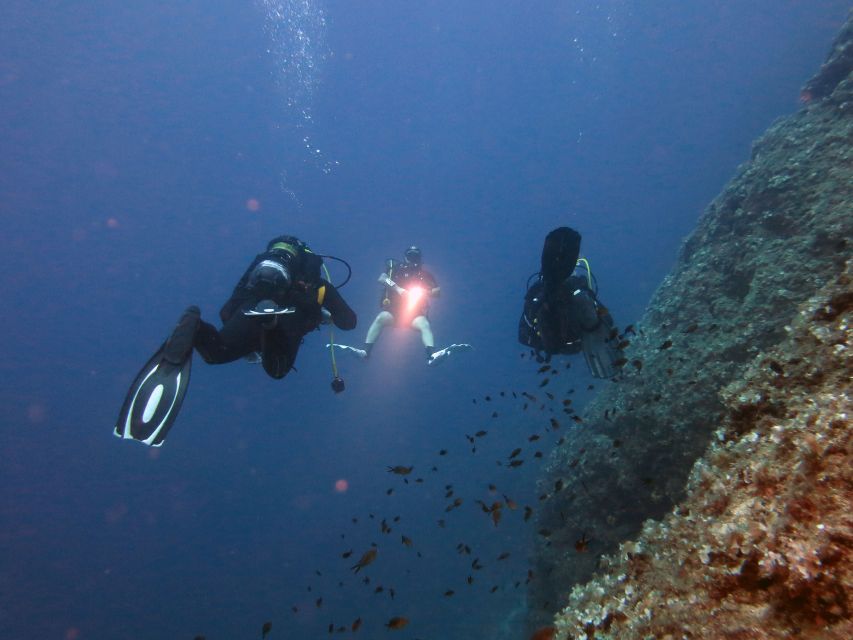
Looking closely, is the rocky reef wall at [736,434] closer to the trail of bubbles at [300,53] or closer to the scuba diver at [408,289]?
the scuba diver at [408,289]

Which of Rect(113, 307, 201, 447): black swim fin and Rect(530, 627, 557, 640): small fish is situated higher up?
Rect(113, 307, 201, 447): black swim fin

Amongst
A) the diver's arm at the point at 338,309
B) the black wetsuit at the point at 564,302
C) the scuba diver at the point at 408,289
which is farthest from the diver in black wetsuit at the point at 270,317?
the scuba diver at the point at 408,289

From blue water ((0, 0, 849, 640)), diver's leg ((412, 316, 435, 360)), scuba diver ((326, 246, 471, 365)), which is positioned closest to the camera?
diver's leg ((412, 316, 435, 360))

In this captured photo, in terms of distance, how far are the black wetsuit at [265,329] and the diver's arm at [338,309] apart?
0.82 m

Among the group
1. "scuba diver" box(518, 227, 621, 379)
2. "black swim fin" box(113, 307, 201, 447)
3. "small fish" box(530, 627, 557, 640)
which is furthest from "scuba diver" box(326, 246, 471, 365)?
"small fish" box(530, 627, 557, 640)

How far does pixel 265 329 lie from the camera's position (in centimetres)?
527

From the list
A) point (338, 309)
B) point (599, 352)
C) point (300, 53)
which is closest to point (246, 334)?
point (338, 309)

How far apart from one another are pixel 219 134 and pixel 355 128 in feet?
96.0

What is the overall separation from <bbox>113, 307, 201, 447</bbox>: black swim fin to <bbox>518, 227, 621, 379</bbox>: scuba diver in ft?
14.8

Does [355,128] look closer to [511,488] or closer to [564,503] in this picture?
[511,488]

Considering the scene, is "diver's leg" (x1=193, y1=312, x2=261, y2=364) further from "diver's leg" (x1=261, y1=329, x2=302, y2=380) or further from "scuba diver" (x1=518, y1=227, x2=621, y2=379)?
"scuba diver" (x1=518, y1=227, x2=621, y2=379)

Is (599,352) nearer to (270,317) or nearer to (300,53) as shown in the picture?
(270,317)

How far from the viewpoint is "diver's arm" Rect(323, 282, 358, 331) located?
7.03 m

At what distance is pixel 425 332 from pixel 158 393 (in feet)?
24.7
